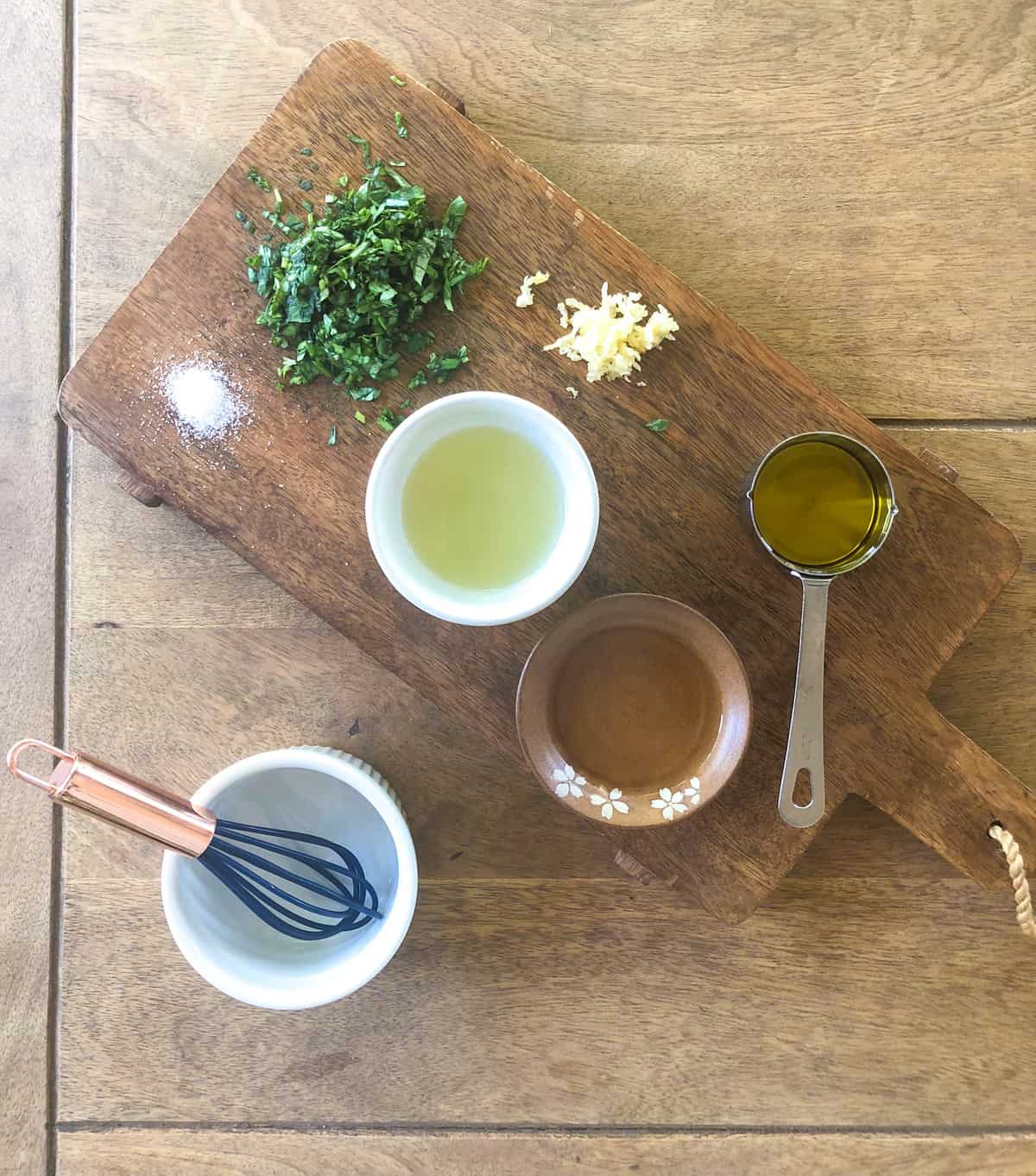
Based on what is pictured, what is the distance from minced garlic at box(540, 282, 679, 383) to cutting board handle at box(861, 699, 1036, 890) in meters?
0.42

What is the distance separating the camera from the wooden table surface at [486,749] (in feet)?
3.05

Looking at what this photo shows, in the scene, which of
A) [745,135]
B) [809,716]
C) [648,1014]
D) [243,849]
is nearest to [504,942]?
[648,1014]

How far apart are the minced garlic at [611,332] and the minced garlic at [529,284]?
3 cm

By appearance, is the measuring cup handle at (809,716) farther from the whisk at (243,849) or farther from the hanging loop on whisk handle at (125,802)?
the hanging loop on whisk handle at (125,802)

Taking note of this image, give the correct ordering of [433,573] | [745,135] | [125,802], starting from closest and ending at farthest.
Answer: [125,802] → [433,573] → [745,135]

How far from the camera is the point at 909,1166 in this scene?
0.95 m

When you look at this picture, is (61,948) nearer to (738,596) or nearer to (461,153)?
(738,596)

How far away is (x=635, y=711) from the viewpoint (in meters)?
0.84

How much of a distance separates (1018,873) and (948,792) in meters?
0.09

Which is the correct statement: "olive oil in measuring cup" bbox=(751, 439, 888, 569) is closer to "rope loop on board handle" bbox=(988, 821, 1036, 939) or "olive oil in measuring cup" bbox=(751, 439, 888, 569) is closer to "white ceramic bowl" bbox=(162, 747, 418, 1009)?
"rope loop on board handle" bbox=(988, 821, 1036, 939)

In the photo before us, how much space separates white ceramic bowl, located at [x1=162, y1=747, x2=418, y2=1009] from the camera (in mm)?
Answer: 802

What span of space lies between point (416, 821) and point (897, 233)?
2.65 ft

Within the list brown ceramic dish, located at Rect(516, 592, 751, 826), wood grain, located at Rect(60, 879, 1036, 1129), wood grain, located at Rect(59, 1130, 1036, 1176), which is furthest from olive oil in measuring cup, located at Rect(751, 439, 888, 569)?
wood grain, located at Rect(59, 1130, 1036, 1176)

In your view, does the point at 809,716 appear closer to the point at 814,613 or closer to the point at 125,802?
the point at 814,613
